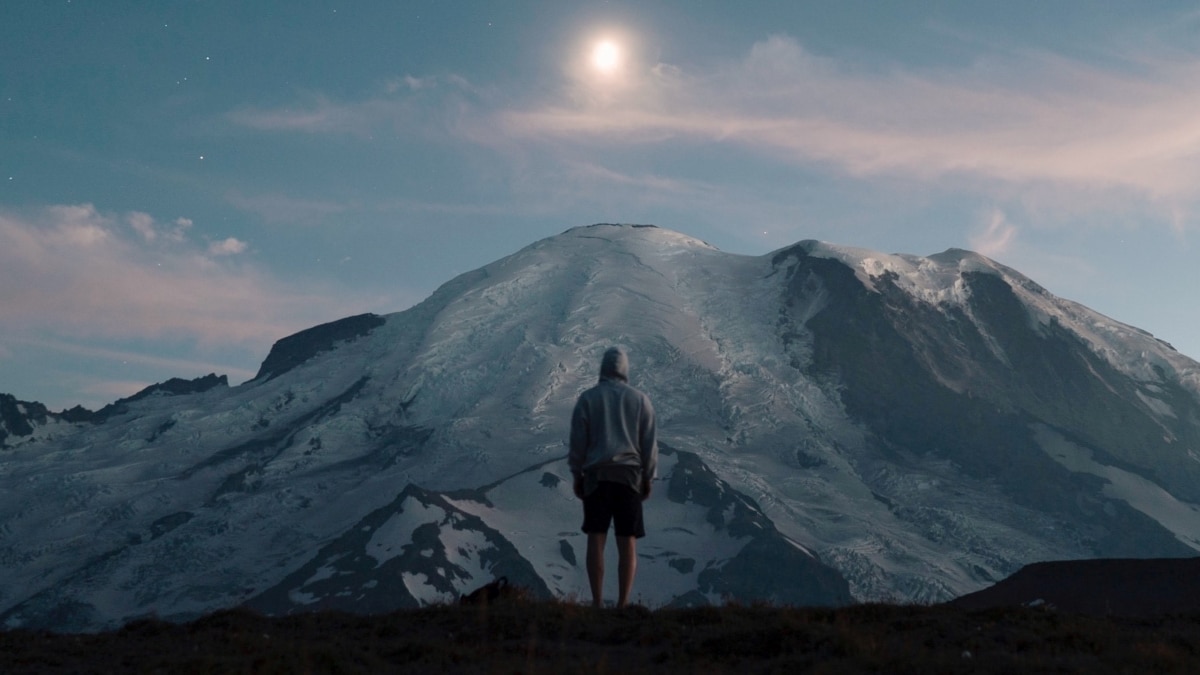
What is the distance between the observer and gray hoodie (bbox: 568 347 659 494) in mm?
16047

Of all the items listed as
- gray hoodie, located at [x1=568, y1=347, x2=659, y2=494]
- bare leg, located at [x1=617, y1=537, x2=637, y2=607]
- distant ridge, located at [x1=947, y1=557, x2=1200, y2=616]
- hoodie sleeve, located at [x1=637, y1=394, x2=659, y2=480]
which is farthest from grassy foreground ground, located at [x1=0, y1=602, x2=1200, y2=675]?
distant ridge, located at [x1=947, y1=557, x2=1200, y2=616]

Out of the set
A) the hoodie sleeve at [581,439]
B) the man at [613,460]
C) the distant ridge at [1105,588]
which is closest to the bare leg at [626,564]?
the man at [613,460]

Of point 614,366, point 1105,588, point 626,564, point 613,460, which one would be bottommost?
point 1105,588

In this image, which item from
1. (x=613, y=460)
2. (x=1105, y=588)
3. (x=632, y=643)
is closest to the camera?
(x=632, y=643)

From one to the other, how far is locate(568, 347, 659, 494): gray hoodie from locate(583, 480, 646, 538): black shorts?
0.09m

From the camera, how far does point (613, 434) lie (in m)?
16.1

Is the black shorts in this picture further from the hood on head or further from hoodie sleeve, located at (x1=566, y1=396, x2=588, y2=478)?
the hood on head

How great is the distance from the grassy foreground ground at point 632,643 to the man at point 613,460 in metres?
0.90

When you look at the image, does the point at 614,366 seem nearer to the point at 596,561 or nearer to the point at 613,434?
the point at 613,434

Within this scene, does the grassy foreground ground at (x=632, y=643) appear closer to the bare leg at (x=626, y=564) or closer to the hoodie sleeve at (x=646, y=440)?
the bare leg at (x=626, y=564)

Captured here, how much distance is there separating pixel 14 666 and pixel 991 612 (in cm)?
1117

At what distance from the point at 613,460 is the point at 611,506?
1.98ft

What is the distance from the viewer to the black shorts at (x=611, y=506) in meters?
16.0

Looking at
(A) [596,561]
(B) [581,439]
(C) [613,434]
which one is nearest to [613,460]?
(C) [613,434]
